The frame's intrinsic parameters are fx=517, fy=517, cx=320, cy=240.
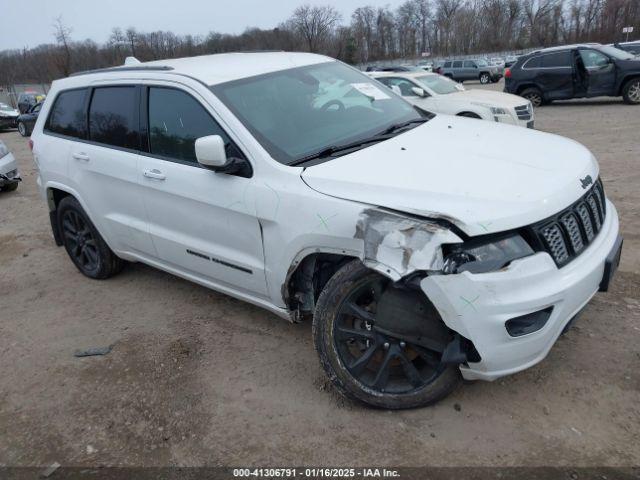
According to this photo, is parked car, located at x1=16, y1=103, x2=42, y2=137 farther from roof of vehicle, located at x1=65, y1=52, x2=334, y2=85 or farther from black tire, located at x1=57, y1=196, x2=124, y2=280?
roof of vehicle, located at x1=65, y1=52, x2=334, y2=85

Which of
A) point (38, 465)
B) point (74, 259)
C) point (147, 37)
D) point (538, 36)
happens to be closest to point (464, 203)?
point (38, 465)

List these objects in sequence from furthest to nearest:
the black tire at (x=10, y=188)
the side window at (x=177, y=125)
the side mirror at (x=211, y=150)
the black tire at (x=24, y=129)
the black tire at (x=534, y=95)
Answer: the black tire at (x=24, y=129) → the black tire at (x=534, y=95) → the black tire at (x=10, y=188) → the side window at (x=177, y=125) → the side mirror at (x=211, y=150)

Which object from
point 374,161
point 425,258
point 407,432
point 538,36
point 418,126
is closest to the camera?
point 425,258

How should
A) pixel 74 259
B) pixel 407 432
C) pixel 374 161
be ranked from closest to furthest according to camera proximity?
1. pixel 407 432
2. pixel 374 161
3. pixel 74 259

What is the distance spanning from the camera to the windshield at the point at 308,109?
3.16 m

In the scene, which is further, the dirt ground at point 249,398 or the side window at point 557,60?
the side window at point 557,60

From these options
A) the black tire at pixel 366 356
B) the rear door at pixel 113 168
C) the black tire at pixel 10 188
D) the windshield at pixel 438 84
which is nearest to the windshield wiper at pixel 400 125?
the black tire at pixel 366 356

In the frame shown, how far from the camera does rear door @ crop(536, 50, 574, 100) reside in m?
14.6

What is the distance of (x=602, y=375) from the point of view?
9.52ft

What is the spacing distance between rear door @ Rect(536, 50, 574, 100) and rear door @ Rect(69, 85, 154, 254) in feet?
46.0

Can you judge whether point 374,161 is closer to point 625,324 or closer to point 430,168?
point 430,168

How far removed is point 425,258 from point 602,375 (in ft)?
4.69

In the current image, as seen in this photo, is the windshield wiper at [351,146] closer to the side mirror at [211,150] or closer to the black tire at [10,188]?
the side mirror at [211,150]

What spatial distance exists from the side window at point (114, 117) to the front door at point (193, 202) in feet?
0.56
